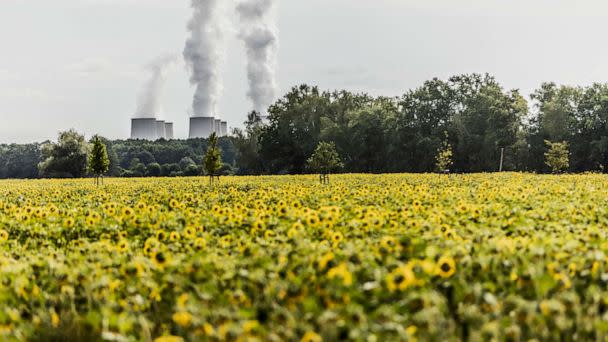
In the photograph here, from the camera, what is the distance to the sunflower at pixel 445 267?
4.91 metres

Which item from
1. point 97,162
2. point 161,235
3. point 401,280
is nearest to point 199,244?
point 161,235

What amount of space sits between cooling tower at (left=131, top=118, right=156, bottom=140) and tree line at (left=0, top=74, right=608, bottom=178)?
1056 inches

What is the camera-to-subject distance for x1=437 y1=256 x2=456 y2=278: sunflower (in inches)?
193

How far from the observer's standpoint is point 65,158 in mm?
80250

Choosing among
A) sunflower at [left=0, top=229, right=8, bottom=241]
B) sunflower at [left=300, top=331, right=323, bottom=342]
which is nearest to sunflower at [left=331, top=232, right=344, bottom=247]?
sunflower at [left=300, top=331, right=323, bottom=342]

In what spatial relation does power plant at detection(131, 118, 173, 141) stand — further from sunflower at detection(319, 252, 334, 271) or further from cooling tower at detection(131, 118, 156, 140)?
sunflower at detection(319, 252, 334, 271)

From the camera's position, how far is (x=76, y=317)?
5375mm

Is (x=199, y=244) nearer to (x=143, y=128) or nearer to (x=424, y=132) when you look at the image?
(x=424, y=132)

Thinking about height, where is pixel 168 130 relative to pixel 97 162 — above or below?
above

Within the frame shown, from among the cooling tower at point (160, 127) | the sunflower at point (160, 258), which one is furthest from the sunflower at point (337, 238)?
the cooling tower at point (160, 127)

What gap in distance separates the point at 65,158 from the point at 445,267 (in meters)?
82.1

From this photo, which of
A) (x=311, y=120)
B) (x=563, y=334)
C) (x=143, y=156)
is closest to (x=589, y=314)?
(x=563, y=334)

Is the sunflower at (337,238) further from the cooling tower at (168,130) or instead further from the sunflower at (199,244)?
the cooling tower at (168,130)

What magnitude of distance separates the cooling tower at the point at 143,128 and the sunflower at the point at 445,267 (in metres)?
110
